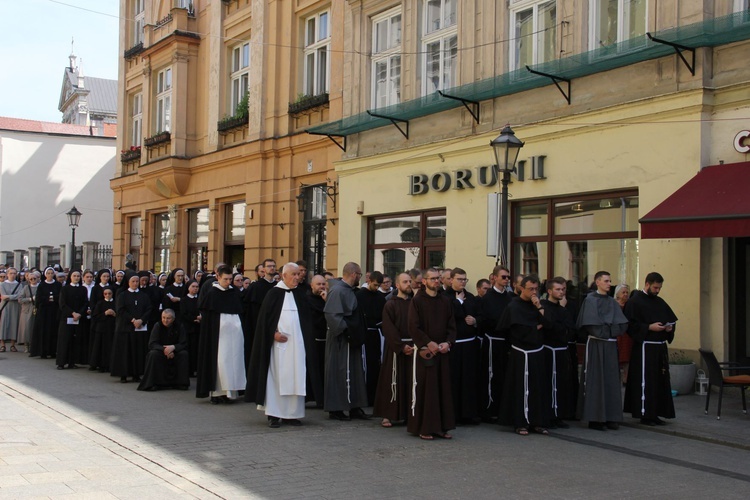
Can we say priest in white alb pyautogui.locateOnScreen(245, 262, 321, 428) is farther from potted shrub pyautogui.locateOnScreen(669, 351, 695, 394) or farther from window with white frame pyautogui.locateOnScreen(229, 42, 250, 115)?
window with white frame pyautogui.locateOnScreen(229, 42, 250, 115)

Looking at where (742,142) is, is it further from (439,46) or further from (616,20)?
(439,46)

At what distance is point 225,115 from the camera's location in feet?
84.7

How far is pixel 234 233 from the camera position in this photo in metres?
25.5

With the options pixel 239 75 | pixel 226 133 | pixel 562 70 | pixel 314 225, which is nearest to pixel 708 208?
pixel 562 70

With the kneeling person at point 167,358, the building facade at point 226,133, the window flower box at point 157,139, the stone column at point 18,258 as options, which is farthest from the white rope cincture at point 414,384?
the stone column at point 18,258

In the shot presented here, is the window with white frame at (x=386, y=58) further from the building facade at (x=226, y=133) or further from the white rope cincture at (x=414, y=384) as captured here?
the white rope cincture at (x=414, y=384)

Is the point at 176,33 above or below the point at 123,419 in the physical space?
above

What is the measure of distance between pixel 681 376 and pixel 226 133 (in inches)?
657

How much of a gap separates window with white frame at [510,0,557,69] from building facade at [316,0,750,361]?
0.03 meters

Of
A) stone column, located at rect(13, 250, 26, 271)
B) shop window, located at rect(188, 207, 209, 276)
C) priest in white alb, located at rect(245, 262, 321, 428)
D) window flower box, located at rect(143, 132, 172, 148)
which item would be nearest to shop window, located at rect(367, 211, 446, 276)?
priest in white alb, located at rect(245, 262, 321, 428)

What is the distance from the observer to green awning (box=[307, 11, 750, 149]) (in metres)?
12.0

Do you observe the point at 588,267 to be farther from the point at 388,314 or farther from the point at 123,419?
the point at 123,419

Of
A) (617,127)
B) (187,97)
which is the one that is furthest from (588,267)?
(187,97)

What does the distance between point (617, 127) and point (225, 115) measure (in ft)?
48.8
